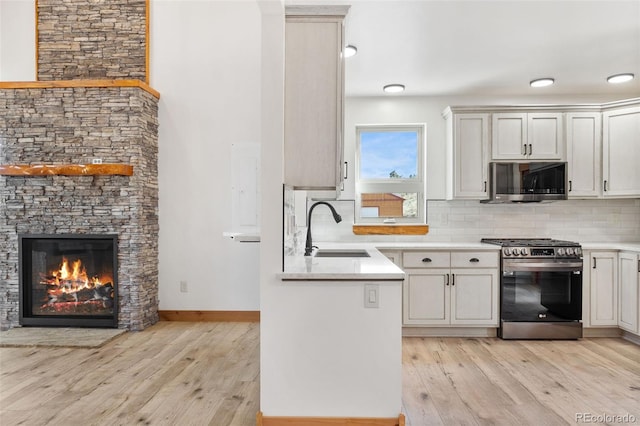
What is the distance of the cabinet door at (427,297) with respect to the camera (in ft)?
12.7

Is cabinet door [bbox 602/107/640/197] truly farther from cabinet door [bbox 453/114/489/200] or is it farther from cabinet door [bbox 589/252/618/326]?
cabinet door [bbox 453/114/489/200]

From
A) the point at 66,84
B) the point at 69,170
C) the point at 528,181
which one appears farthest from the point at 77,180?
the point at 528,181

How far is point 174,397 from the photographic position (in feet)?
8.24

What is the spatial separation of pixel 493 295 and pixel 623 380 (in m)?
1.20

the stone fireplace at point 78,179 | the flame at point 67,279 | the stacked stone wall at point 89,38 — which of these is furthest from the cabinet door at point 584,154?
the flame at point 67,279

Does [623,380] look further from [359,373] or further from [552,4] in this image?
[552,4]

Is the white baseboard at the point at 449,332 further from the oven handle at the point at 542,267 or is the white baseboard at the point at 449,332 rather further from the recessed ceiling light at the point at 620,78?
the recessed ceiling light at the point at 620,78

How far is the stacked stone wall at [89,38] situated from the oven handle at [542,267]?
4512 millimetres

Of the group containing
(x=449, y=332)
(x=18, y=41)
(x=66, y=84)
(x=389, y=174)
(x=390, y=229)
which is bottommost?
(x=449, y=332)

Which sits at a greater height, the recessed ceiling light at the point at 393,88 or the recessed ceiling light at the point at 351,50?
the recessed ceiling light at the point at 351,50

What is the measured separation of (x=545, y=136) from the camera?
13.6 feet

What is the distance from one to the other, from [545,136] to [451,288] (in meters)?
1.96

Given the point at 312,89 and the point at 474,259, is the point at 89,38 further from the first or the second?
the point at 474,259

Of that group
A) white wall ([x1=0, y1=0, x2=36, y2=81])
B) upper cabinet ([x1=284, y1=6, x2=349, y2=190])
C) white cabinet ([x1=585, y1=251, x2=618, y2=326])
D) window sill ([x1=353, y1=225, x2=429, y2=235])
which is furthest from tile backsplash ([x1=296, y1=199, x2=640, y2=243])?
white wall ([x1=0, y1=0, x2=36, y2=81])
